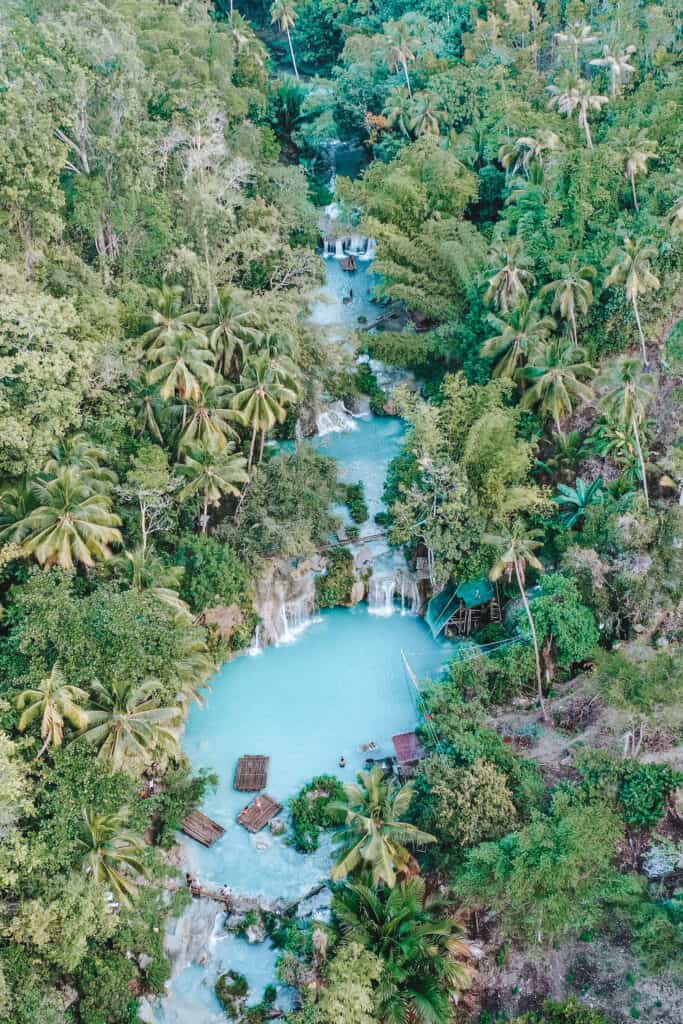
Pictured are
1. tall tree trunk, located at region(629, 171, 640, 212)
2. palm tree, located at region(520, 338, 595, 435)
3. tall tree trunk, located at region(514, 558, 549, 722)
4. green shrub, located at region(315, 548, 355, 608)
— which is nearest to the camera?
tall tree trunk, located at region(514, 558, 549, 722)

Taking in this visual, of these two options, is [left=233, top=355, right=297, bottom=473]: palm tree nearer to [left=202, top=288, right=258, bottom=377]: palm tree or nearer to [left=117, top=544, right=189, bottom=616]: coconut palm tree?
[left=202, top=288, right=258, bottom=377]: palm tree

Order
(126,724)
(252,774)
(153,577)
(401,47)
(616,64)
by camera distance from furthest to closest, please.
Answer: (401,47), (616,64), (252,774), (153,577), (126,724)

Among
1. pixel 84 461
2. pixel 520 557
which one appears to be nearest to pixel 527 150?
pixel 520 557

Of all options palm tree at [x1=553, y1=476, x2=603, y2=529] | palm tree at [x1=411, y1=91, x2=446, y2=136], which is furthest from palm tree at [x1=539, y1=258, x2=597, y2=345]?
palm tree at [x1=411, y1=91, x2=446, y2=136]

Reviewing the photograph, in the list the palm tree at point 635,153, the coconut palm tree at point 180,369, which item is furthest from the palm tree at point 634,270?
the coconut palm tree at point 180,369

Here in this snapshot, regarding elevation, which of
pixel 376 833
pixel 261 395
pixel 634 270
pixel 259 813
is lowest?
pixel 259 813

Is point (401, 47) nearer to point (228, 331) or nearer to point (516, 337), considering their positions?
point (516, 337)

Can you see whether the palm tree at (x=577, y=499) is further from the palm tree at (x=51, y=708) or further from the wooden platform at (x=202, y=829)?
the palm tree at (x=51, y=708)

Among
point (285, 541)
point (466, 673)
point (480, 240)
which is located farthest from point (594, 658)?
point (480, 240)
